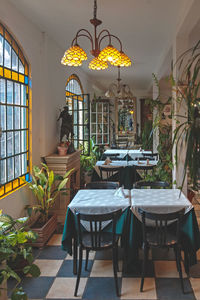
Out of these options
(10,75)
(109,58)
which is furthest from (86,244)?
(10,75)

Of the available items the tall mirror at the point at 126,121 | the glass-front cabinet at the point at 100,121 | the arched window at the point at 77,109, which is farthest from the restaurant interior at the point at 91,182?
the tall mirror at the point at 126,121

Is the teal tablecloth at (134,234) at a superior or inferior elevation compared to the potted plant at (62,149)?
inferior

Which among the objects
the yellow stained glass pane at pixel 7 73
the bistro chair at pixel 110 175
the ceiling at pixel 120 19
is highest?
the ceiling at pixel 120 19

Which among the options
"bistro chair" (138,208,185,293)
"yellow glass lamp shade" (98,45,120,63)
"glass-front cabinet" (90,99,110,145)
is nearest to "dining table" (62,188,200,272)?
"bistro chair" (138,208,185,293)

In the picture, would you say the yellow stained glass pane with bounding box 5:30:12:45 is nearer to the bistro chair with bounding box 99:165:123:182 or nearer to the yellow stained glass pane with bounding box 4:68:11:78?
the yellow stained glass pane with bounding box 4:68:11:78

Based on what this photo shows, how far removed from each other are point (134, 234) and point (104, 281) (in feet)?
1.92

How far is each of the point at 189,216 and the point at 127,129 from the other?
1025cm

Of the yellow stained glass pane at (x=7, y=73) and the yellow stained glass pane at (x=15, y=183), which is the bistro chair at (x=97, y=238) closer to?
the yellow stained glass pane at (x=15, y=183)

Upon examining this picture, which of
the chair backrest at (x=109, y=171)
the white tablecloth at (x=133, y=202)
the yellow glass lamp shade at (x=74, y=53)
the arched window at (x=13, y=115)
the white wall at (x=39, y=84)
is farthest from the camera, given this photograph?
the chair backrest at (x=109, y=171)

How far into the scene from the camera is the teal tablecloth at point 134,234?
10.4ft

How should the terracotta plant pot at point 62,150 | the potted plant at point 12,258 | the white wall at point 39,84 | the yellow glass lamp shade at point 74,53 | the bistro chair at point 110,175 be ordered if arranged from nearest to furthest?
1. the potted plant at point 12,258
2. the yellow glass lamp shade at point 74,53
3. the white wall at point 39,84
4. the terracotta plant pot at point 62,150
5. the bistro chair at point 110,175

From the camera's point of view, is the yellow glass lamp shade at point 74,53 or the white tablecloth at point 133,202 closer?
the yellow glass lamp shade at point 74,53

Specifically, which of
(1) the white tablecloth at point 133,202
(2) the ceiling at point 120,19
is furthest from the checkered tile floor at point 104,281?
(2) the ceiling at point 120,19

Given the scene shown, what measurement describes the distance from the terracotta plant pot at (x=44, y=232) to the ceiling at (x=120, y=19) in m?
3.02
